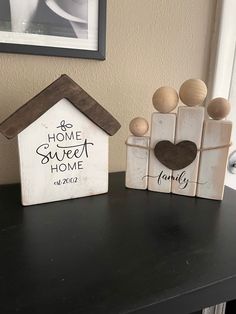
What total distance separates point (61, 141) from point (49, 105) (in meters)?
0.08

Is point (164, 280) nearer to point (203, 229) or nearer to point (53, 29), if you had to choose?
point (203, 229)

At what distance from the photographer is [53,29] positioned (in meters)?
0.62

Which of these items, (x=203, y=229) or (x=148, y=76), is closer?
(x=203, y=229)

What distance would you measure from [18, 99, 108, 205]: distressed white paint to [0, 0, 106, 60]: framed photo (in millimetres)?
165

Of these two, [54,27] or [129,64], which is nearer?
[54,27]

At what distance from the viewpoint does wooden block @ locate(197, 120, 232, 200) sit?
0.59 m

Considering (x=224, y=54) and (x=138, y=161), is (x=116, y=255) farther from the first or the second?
(x=224, y=54)

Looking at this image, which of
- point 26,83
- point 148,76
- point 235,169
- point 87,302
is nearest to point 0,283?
point 87,302

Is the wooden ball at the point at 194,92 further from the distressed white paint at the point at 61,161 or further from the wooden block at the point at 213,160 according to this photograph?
the distressed white paint at the point at 61,161

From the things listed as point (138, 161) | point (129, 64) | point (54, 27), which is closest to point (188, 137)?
point (138, 161)

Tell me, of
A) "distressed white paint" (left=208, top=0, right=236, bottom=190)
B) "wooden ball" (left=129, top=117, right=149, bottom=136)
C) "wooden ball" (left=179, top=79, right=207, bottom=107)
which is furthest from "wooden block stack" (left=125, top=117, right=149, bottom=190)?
"distressed white paint" (left=208, top=0, right=236, bottom=190)

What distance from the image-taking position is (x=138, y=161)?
637 mm

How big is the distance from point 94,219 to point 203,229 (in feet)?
0.66

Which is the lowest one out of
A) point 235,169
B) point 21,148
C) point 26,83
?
point 235,169
